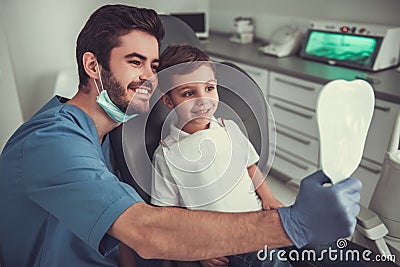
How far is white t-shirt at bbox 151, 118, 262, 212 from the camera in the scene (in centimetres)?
108

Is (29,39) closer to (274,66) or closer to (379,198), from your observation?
(379,198)

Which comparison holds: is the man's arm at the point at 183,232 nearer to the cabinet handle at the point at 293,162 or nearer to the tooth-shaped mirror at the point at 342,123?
the tooth-shaped mirror at the point at 342,123

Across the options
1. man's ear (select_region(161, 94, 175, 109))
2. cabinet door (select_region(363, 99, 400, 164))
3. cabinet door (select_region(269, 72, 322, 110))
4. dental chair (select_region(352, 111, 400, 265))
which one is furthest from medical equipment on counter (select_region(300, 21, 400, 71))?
man's ear (select_region(161, 94, 175, 109))

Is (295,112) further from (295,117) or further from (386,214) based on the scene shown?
(386,214)

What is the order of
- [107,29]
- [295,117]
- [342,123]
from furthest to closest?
[295,117], [107,29], [342,123]

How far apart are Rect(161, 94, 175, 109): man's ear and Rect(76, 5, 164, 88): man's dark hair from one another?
204 mm

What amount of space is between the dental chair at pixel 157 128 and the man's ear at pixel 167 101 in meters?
0.02

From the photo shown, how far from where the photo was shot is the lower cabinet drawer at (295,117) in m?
2.25

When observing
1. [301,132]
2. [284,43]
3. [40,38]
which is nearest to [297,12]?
[284,43]

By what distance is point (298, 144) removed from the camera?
2.41 metres

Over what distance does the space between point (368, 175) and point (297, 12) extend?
4.71 feet

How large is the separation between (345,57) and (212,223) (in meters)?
1.94

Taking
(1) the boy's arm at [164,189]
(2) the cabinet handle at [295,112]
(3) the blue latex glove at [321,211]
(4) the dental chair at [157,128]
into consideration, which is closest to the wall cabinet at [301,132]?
(2) the cabinet handle at [295,112]

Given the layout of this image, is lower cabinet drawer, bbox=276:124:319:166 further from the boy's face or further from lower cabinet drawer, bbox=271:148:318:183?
the boy's face
